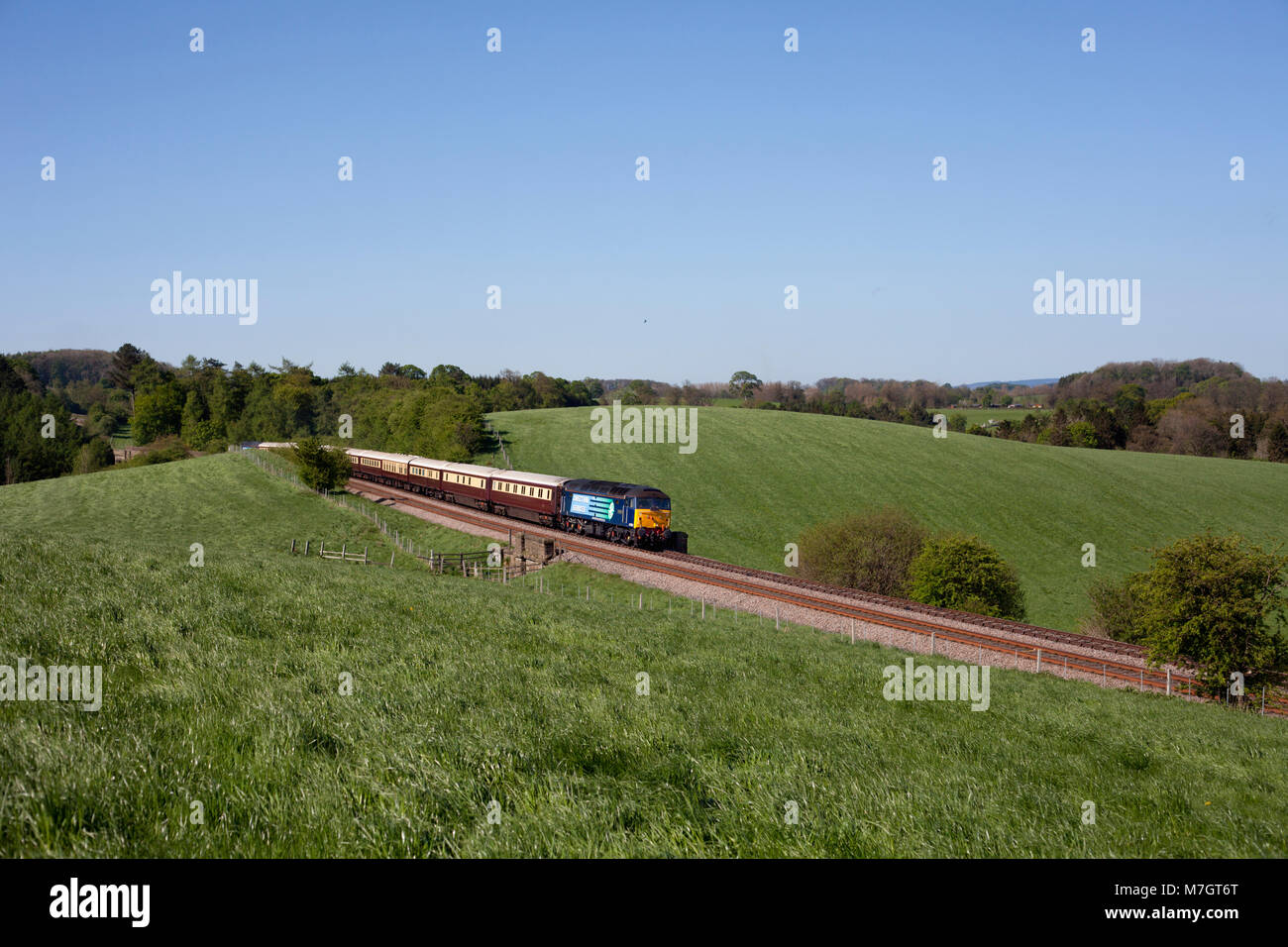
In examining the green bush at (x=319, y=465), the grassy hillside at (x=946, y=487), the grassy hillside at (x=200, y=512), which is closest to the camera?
the grassy hillside at (x=200, y=512)

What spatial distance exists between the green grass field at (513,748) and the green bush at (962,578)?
2715 centimetres

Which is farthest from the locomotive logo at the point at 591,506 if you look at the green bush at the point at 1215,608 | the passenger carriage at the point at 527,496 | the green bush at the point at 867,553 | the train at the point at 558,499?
the green bush at the point at 1215,608

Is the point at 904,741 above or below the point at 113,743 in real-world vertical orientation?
below

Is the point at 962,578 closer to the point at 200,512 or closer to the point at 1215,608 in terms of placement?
the point at 1215,608

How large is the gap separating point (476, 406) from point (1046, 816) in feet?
275

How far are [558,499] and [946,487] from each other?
164ft

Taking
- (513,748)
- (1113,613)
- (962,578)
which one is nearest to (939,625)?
(962,578)

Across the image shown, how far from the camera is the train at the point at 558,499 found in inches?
1710

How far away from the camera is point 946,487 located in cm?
7950

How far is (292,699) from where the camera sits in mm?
7629

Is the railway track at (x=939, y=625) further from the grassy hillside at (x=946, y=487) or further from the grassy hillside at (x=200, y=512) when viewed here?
the grassy hillside at (x=946, y=487)

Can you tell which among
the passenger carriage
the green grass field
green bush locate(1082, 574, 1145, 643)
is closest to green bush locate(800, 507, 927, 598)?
green bush locate(1082, 574, 1145, 643)
